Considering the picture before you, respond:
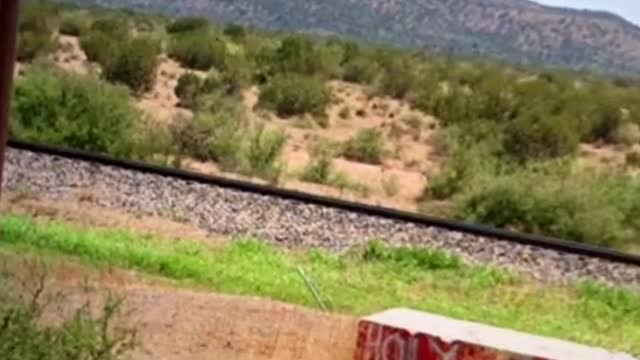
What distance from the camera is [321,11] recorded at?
78.5 metres

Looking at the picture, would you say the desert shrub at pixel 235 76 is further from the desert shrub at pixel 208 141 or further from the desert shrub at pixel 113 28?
the desert shrub at pixel 208 141

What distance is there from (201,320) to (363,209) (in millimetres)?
4661

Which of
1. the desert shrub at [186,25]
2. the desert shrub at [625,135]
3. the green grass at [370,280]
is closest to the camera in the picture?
the green grass at [370,280]

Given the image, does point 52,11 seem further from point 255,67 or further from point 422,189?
point 422,189

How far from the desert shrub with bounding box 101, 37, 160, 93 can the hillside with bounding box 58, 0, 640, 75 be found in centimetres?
3534

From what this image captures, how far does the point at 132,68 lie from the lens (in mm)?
36812

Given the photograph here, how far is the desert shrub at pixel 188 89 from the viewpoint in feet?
114

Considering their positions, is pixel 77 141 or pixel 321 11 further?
pixel 321 11

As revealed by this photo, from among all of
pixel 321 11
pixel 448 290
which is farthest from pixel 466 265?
pixel 321 11

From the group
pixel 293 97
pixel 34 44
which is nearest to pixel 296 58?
pixel 293 97

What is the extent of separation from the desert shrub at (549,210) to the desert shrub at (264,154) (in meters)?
3.19

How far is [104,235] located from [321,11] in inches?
2501

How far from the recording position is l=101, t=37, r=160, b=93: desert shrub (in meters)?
36.6

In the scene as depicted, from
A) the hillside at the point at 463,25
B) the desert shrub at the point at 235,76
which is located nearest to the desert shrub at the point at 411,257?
the desert shrub at the point at 235,76
